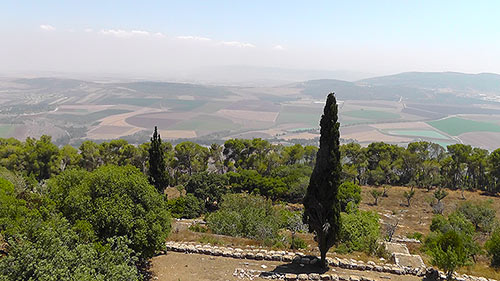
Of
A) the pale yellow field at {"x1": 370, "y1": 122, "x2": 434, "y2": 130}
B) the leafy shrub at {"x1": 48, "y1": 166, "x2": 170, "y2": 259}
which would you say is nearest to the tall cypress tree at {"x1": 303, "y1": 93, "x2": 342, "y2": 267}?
the leafy shrub at {"x1": 48, "y1": 166, "x2": 170, "y2": 259}

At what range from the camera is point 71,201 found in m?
12.8

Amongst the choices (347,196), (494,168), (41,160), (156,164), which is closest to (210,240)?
(156,164)

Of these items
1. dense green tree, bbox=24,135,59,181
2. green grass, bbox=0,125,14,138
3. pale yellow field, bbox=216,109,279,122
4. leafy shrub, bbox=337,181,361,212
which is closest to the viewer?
leafy shrub, bbox=337,181,361,212

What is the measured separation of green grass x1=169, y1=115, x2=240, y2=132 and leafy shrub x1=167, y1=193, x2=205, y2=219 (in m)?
117

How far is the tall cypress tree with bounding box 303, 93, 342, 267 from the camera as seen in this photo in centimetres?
1411

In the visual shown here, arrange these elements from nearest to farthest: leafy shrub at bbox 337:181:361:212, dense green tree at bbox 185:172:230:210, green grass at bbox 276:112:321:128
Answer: leafy shrub at bbox 337:181:361:212, dense green tree at bbox 185:172:230:210, green grass at bbox 276:112:321:128

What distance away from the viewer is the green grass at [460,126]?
155 metres

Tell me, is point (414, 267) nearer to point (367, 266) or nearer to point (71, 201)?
point (367, 266)

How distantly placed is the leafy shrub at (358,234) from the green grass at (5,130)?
440 feet

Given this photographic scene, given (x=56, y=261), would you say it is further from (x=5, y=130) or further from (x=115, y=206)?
(x=5, y=130)

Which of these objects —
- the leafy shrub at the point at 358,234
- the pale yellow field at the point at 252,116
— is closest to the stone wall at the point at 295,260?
the leafy shrub at the point at 358,234

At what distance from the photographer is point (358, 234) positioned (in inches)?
794

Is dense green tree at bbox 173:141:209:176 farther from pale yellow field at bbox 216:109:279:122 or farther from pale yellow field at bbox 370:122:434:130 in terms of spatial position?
pale yellow field at bbox 370:122:434:130

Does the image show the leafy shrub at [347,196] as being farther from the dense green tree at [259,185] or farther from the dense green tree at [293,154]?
the dense green tree at [293,154]
